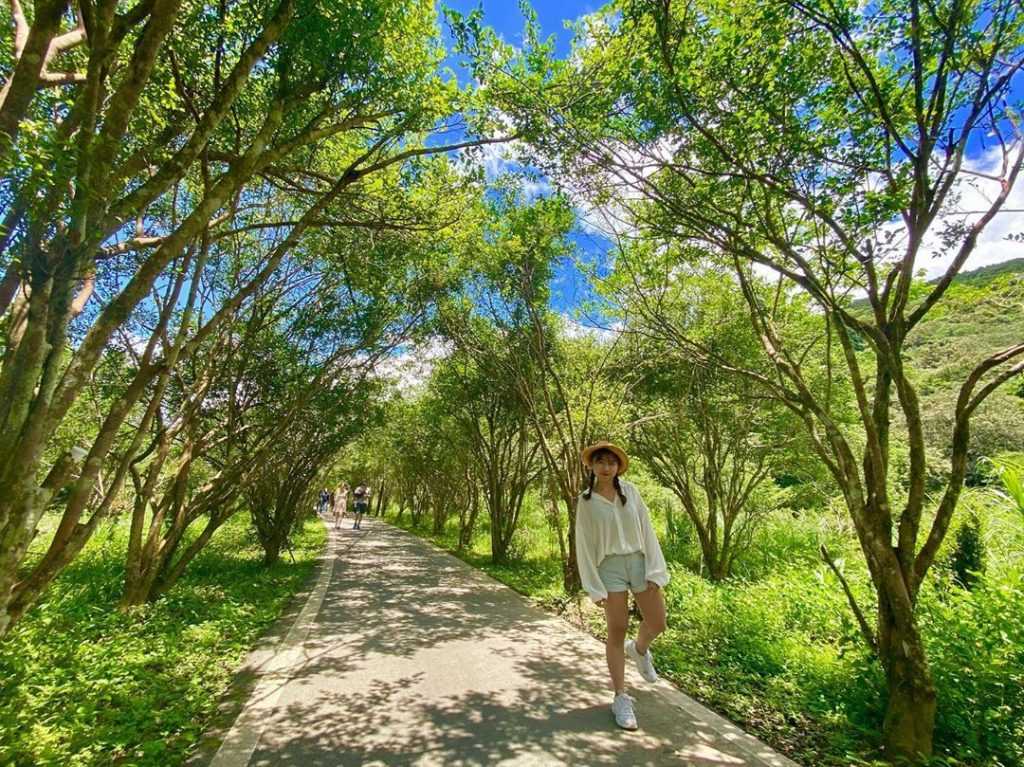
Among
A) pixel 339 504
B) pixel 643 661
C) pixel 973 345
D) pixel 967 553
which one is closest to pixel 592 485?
pixel 643 661

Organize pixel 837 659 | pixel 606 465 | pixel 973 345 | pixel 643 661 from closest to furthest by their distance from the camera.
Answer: pixel 606 465 < pixel 643 661 < pixel 837 659 < pixel 973 345

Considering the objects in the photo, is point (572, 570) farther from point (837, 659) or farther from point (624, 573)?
point (624, 573)

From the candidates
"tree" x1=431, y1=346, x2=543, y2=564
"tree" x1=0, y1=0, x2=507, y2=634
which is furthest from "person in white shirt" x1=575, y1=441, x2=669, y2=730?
"tree" x1=431, y1=346, x2=543, y2=564

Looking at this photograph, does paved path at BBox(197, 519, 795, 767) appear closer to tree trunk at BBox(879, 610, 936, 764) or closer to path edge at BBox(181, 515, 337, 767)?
path edge at BBox(181, 515, 337, 767)

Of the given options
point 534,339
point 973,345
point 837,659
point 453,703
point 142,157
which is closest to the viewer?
point 142,157

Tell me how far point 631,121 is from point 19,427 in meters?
4.84

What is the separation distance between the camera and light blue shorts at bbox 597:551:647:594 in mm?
3900

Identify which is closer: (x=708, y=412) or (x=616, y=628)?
(x=616, y=628)

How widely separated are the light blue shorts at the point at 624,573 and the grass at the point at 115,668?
3048mm

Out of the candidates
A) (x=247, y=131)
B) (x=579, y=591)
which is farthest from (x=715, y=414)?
(x=247, y=131)

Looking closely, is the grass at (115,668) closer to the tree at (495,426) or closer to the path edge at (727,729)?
the path edge at (727,729)

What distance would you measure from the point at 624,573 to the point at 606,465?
820 mm

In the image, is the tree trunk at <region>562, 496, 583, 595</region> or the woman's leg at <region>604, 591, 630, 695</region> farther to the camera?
the tree trunk at <region>562, 496, 583, 595</region>

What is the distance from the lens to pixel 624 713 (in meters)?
3.85
